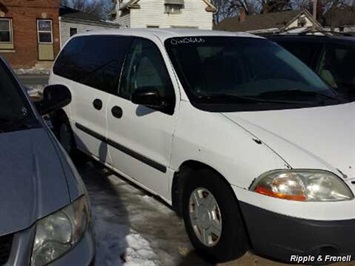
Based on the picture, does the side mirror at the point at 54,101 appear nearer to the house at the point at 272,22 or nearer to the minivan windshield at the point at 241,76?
the minivan windshield at the point at 241,76

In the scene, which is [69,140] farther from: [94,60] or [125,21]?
[125,21]

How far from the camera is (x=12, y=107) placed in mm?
3227

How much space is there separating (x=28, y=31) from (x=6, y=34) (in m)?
1.33

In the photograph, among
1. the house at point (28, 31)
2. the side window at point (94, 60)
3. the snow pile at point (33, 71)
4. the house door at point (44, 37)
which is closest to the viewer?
the side window at point (94, 60)

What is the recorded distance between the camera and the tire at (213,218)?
344 centimetres

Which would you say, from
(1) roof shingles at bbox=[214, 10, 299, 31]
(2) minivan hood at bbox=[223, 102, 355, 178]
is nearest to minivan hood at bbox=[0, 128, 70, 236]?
(2) minivan hood at bbox=[223, 102, 355, 178]

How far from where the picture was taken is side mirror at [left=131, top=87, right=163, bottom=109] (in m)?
4.12

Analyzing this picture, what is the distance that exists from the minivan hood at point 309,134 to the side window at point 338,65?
102 inches

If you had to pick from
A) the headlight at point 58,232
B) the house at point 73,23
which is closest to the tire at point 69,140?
the headlight at point 58,232

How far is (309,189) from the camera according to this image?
10.3 feet

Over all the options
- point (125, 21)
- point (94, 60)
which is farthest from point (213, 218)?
point (125, 21)

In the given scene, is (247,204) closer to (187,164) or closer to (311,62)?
(187,164)

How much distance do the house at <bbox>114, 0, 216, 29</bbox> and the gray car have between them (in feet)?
115

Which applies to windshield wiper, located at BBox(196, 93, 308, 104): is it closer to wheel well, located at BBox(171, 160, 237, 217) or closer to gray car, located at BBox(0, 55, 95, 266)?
wheel well, located at BBox(171, 160, 237, 217)
